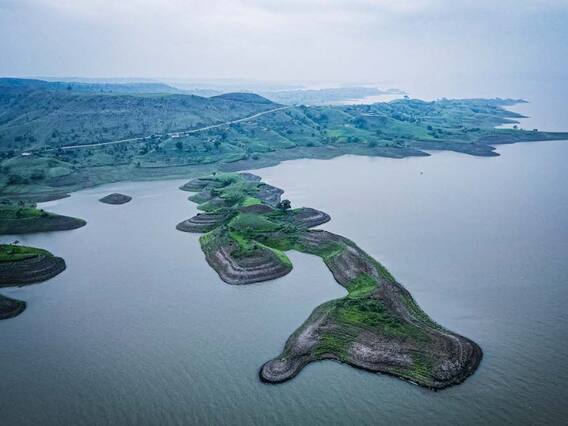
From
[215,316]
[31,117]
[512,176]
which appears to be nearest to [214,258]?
[215,316]

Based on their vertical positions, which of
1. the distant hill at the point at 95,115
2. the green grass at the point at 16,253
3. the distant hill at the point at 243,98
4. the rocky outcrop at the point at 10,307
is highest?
the distant hill at the point at 243,98

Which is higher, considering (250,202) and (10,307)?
(250,202)

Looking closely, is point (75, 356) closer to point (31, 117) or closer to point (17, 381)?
point (17, 381)

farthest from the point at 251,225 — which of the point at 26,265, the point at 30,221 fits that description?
the point at 30,221

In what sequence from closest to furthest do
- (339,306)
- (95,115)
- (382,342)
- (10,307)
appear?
(382,342), (339,306), (10,307), (95,115)

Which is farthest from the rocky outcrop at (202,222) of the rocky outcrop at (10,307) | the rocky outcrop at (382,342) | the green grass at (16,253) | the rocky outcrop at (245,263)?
the rocky outcrop at (382,342)

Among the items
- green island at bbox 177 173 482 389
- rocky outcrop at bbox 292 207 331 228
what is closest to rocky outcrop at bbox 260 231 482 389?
green island at bbox 177 173 482 389

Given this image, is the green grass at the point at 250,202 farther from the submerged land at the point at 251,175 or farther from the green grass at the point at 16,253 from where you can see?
the green grass at the point at 16,253

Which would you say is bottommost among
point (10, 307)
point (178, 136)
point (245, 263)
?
point (10, 307)

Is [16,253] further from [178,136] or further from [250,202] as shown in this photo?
[178,136]
